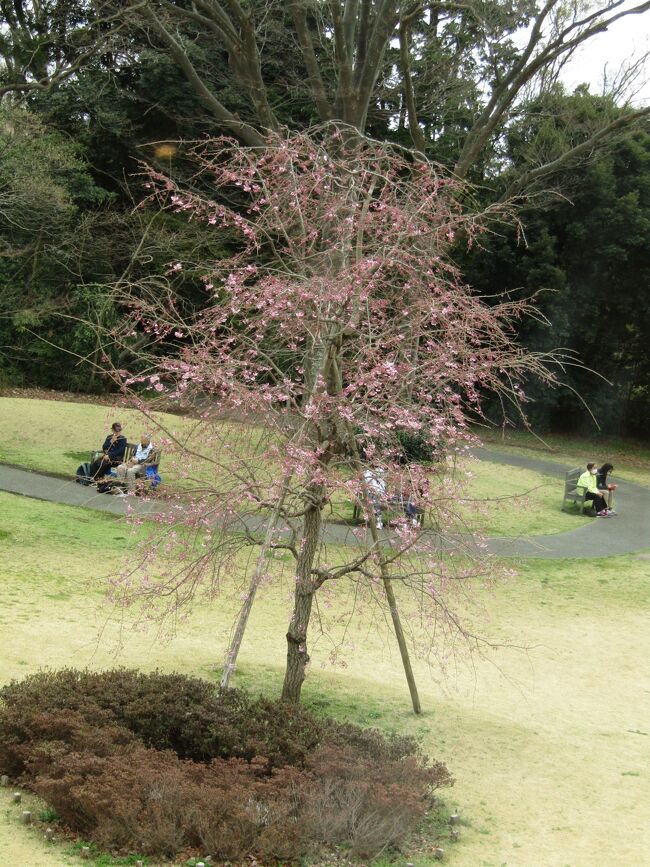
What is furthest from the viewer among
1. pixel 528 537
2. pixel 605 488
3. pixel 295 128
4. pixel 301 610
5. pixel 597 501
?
pixel 295 128

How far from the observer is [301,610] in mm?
6824

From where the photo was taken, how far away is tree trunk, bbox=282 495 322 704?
678 centimetres

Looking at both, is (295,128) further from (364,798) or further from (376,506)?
(364,798)

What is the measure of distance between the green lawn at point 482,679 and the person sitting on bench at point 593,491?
16.2ft

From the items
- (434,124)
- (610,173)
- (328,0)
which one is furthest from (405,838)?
(610,173)

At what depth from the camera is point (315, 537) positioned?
6.88 metres

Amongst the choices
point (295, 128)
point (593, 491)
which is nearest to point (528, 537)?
point (593, 491)

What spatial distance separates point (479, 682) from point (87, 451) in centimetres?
1075

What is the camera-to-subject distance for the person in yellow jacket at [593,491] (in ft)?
59.5

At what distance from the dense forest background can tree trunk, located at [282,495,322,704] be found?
10.3 m

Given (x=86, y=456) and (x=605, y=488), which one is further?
(x=605, y=488)

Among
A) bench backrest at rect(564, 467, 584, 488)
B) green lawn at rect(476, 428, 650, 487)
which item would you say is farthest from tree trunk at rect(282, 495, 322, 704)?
green lawn at rect(476, 428, 650, 487)

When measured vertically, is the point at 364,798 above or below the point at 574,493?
below

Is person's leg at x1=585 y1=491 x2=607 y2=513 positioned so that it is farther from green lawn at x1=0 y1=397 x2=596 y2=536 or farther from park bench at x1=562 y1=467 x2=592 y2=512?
green lawn at x1=0 y1=397 x2=596 y2=536
